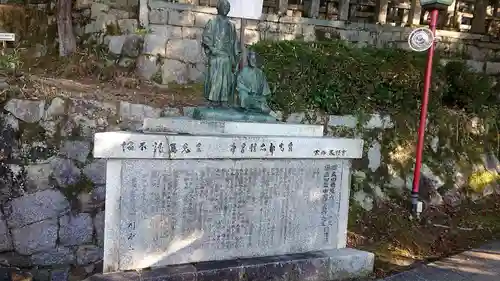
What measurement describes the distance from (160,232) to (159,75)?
5.09 metres

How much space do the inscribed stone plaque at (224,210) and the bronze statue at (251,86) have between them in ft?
2.83

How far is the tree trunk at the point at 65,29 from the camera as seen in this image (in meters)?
10.4

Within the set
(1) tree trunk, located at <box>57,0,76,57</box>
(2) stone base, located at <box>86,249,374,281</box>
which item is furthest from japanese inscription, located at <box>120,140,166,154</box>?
(1) tree trunk, located at <box>57,0,76,57</box>

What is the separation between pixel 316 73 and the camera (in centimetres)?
910

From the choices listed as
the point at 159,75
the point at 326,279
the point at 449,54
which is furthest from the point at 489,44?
the point at 326,279

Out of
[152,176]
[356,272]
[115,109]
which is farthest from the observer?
[115,109]

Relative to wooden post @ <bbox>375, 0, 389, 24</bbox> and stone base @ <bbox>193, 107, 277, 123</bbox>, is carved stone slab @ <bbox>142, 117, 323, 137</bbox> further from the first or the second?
wooden post @ <bbox>375, 0, 389, 24</bbox>

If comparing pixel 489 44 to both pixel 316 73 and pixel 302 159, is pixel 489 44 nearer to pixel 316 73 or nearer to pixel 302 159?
pixel 316 73

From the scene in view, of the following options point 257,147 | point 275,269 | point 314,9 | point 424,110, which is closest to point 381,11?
point 314,9

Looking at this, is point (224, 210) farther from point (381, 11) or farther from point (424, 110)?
point (381, 11)

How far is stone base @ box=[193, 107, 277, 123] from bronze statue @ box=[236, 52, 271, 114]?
0.12 metres

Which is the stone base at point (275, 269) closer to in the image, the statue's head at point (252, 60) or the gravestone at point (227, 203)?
the gravestone at point (227, 203)

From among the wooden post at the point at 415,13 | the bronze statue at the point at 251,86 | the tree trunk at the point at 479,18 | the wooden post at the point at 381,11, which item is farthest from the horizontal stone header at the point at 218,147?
the tree trunk at the point at 479,18

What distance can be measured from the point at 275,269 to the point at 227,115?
184cm
